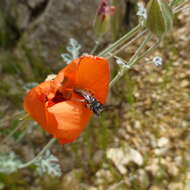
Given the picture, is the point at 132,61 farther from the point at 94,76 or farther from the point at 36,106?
the point at 36,106

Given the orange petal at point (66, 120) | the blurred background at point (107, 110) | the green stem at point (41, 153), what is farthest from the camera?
the blurred background at point (107, 110)

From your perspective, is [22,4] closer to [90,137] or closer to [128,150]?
[90,137]

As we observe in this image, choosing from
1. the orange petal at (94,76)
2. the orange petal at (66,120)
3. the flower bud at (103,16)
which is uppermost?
the flower bud at (103,16)

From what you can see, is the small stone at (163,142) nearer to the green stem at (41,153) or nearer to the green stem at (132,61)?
the green stem at (41,153)

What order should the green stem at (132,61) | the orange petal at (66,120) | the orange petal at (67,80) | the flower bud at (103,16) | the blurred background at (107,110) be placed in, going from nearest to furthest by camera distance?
the orange petal at (66,120), the orange petal at (67,80), the green stem at (132,61), the flower bud at (103,16), the blurred background at (107,110)

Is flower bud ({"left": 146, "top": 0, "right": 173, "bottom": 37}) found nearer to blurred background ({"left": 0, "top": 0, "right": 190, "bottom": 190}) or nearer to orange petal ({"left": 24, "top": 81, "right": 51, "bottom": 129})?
orange petal ({"left": 24, "top": 81, "right": 51, "bottom": 129})

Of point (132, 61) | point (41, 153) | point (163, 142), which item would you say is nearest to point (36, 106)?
point (132, 61)

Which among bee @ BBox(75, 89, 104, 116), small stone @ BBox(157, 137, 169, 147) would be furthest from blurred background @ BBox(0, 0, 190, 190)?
bee @ BBox(75, 89, 104, 116)

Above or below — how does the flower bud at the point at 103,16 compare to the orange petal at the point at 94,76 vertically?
above

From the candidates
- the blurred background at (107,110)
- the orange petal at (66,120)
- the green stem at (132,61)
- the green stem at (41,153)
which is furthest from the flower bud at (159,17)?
the blurred background at (107,110)
